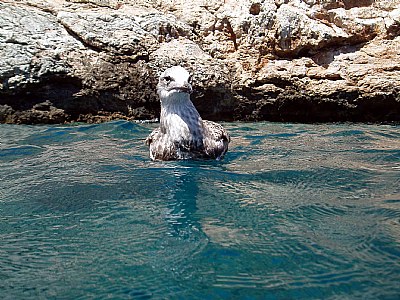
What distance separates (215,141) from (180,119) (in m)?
0.46

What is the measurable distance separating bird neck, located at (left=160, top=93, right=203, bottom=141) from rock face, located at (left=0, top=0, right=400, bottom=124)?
176 inches

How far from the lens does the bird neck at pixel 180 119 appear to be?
16.9ft

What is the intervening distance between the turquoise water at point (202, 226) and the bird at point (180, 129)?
0.17 m

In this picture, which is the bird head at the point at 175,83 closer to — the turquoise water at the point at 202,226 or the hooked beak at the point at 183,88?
the hooked beak at the point at 183,88

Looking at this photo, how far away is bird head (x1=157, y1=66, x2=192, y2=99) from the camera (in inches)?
196

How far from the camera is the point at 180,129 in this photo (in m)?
5.14

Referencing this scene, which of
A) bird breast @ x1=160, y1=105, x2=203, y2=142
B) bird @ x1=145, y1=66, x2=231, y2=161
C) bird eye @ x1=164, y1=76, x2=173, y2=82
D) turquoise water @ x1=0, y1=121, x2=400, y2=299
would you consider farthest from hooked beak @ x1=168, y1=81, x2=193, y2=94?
turquoise water @ x1=0, y1=121, x2=400, y2=299

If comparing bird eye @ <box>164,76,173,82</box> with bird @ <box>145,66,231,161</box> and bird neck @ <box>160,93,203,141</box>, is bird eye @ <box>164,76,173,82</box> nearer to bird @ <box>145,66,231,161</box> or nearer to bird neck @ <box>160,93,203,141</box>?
bird @ <box>145,66,231,161</box>

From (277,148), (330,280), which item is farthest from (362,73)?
(330,280)

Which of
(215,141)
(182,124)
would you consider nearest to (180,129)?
(182,124)

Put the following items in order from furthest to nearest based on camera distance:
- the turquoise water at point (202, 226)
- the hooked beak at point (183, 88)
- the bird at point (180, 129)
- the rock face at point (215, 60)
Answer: the rock face at point (215, 60) < the bird at point (180, 129) < the hooked beak at point (183, 88) < the turquoise water at point (202, 226)

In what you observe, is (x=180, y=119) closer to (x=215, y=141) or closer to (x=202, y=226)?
(x=215, y=141)

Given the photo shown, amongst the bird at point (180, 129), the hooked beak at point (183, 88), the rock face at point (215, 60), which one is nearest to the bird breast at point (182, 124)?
the bird at point (180, 129)

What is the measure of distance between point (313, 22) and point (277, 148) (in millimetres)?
4555
